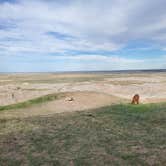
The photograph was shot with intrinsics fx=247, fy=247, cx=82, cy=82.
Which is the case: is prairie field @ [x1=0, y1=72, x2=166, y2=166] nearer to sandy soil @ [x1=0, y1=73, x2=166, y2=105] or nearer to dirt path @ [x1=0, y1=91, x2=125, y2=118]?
dirt path @ [x1=0, y1=91, x2=125, y2=118]

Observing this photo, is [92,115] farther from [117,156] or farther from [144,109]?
[117,156]

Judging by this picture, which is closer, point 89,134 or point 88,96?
point 89,134

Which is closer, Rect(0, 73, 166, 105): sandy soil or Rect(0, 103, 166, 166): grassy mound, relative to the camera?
Rect(0, 103, 166, 166): grassy mound

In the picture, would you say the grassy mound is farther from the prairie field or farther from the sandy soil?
the sandy soil

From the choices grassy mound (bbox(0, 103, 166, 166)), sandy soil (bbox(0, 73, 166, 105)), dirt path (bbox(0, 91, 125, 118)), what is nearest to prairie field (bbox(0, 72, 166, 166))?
grassy mound (bbox(0, 103, 166, 166))

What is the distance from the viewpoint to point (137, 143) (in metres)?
6.76

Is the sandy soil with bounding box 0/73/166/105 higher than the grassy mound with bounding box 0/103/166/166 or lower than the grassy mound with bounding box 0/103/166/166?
lower

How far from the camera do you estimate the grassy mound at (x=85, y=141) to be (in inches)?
225

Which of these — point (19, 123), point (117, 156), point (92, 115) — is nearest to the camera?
point (117, 156)

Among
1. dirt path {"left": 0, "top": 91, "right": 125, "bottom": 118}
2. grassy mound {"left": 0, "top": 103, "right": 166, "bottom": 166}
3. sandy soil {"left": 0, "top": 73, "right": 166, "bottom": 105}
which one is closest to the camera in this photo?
grassy mound {"left": 0, "top": 103, "right": 166, "bottom": 166}

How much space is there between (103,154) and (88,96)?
1202 centimetres

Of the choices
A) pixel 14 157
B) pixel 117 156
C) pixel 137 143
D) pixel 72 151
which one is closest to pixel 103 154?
pixel 117 156

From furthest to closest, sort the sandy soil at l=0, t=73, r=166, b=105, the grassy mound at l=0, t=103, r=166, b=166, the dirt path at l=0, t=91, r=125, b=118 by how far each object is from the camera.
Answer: the sandy soil at l=0, t=73, r=166, b=105 < the dirt path at l=0, t=91, r=125, b=118 < the grassy mound at l=0, t=103, r=166, b=166

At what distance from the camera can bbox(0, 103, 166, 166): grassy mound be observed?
5707 mm
